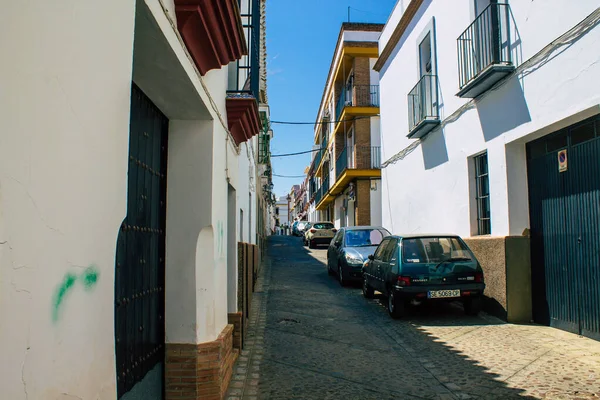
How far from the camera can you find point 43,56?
1.44m

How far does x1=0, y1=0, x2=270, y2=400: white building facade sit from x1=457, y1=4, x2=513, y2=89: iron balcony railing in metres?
5.42

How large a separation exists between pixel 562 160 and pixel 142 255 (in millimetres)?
6010

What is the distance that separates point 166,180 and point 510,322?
19.9ft

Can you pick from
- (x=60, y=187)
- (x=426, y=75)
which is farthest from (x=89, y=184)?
(x=426, y=75)

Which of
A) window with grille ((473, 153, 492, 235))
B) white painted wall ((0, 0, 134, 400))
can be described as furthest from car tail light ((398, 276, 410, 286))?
white painted wall ((0, 0, 134, 400))

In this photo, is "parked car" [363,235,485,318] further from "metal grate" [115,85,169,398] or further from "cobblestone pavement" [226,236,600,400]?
"metal grate" [115,85,169,398]

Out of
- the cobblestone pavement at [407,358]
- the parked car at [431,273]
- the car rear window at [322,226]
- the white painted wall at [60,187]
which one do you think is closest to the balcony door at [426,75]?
the parked car at [431,273]

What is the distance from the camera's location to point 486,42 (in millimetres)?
8078

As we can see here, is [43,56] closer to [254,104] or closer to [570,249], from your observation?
[254,104]

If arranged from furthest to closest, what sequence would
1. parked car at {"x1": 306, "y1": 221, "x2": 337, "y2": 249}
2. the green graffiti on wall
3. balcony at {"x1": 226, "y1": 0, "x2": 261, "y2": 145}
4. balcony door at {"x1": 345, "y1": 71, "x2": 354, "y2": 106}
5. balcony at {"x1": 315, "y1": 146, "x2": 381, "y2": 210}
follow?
1. parked car at {"x1": 306, "y1": 221, "x2": 337, "y2": 249}
2. balcony door at {"x1": 345, "y1": 71, "x2": 354, "y2": 106}
3. balcony at {"x1": 315, "y1": 146, "x2": 381, "y2": 210}
4. balcony at {"x1": 226, "y1": 0, "x2": 261, "y2": 145}
5. the green graffiti on wall

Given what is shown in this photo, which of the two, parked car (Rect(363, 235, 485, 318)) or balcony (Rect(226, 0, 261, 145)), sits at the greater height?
balcony (Rect(226, 0, 261, 145))

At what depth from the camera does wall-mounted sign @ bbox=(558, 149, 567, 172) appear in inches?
263

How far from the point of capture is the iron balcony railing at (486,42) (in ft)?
25.3

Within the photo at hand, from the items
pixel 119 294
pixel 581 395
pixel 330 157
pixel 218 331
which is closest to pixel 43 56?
pixel 119 294
